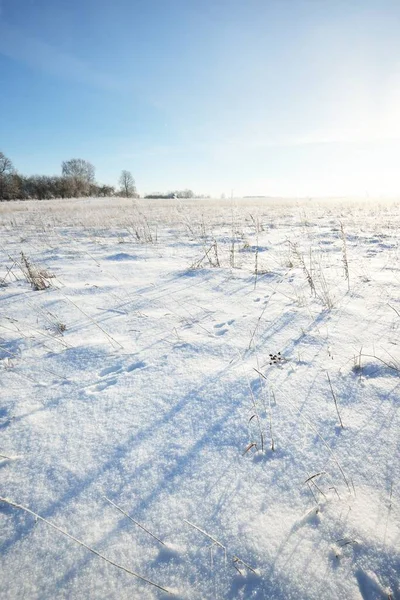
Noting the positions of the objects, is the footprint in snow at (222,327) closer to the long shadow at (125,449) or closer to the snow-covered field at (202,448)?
the snow-covered field at (202,448)

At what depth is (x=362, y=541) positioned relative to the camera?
0.89 metres

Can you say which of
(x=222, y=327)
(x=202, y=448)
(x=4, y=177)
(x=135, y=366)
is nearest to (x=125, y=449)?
(x=202, y=448)

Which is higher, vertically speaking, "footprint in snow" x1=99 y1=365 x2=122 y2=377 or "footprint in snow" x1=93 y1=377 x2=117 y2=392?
"footprint in snow" x1=99 y1=365 x2=122 y2=377

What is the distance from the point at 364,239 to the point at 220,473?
5682mm

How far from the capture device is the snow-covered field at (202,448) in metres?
0.85

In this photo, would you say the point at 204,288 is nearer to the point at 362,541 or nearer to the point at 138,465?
the point at 138,465

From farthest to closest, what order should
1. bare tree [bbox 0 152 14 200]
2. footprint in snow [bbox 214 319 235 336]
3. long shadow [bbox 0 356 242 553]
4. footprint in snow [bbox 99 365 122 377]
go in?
bare tree [bbox 0 152 14 200] < footprint in snow [bbox 214 319 235 336] < footprint in snow [bbox 99 365 122 377] < long shadow [bbox 0 356 242 553]

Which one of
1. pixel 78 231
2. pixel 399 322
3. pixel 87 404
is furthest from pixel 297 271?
pixel 78 231

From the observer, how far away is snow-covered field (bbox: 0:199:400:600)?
0.85m

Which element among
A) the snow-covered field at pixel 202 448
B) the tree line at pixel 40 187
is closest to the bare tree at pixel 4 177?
the tree line at pixel 40 187

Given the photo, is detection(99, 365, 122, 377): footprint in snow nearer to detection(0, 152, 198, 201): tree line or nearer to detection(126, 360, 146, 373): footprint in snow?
detection(126, 360, 146, 373): footprint in snow

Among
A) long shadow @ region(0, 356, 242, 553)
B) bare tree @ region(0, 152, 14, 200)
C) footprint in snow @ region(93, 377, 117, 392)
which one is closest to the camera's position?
long shadow @ region(0, 356, 242, 553)

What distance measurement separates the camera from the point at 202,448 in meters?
1.21

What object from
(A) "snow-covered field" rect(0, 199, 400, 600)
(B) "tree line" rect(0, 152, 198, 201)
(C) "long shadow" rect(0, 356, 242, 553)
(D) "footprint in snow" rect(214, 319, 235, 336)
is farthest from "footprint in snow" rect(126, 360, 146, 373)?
(B) "tree line" rect(0, 152, 198, 201)
